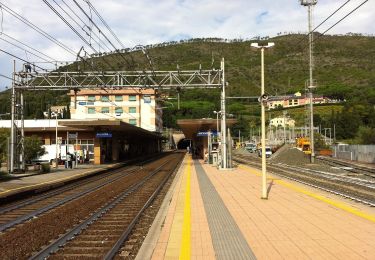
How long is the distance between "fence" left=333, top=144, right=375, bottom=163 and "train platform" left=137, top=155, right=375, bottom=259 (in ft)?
111

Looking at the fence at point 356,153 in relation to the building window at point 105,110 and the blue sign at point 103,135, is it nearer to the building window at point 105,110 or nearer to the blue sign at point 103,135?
the blue sign at point 103,135

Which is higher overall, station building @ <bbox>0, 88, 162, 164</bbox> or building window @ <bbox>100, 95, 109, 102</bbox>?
building window @ <bbox>100, 95, 109, 102</bbox>

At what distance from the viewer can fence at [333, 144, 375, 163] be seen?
4622cm

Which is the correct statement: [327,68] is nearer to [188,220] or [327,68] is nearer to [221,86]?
[221,86]

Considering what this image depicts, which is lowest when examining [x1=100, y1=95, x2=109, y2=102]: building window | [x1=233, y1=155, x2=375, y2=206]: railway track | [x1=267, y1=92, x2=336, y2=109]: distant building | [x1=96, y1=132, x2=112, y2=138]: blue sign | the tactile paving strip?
[x1=233, y1=155, x2=375, y2=206]: railway track

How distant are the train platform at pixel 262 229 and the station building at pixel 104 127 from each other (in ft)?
80.7

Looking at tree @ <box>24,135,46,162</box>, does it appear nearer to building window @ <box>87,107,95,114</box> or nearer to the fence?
the fence

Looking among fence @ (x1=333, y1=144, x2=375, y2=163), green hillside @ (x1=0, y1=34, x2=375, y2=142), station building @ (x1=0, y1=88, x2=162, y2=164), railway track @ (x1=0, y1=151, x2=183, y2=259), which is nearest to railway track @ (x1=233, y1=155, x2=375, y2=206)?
railway track @ (x1=0, y1=151, x2=183, y2=259)

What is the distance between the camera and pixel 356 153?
50.7 m

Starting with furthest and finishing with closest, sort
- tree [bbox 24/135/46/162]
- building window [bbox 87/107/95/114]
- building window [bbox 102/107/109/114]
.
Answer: building window [bbox 102/107/109/114] → building window [bbox 87/107/95/114] → tree [bbox 24/135/46/162]

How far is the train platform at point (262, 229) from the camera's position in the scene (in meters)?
7.38

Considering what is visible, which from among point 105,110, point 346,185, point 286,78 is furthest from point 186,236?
point 105,110

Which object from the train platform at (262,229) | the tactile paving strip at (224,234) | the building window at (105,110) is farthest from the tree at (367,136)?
the tactile paving strip at (224,234)

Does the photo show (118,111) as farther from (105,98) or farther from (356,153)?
(356,153)
